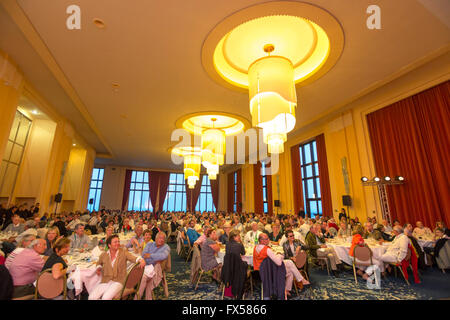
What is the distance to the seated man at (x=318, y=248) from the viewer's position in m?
4.94

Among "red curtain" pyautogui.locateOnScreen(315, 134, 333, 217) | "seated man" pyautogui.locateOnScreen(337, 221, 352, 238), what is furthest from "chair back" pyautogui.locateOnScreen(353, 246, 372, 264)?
"red curtain" pyautogui.locateOnScreen(315, 134, 333, 217)

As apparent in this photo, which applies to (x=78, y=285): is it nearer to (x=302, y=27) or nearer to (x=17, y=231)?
(x=17, y=231)

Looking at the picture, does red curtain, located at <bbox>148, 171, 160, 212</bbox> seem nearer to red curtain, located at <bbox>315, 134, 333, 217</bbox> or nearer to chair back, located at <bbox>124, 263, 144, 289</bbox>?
red curtain, located at <bbox>315, 134, 333, 217</bbox>

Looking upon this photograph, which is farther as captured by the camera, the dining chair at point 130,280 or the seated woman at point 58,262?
the dining chair at point 130,280

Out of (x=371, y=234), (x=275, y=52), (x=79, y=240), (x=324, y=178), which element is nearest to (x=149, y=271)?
(x=79, y=240)

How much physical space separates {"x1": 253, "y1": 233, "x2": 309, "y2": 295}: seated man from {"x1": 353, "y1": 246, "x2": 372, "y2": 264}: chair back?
4.07 feet

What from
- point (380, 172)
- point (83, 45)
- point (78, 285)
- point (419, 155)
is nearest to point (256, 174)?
point (380, 172)

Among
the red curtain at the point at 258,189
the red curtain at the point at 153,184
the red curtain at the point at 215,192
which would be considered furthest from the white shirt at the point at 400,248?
→ the red curtain at the point at 153,184

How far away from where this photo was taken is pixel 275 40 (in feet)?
18.2

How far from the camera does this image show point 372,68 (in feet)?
19.7

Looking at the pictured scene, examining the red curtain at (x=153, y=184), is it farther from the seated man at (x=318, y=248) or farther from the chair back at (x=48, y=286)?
the chair back at (x=48, y=286)

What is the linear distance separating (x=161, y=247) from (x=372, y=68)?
7019 mm

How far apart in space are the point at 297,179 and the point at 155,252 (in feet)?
33.4

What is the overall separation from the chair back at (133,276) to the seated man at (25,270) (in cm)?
121
